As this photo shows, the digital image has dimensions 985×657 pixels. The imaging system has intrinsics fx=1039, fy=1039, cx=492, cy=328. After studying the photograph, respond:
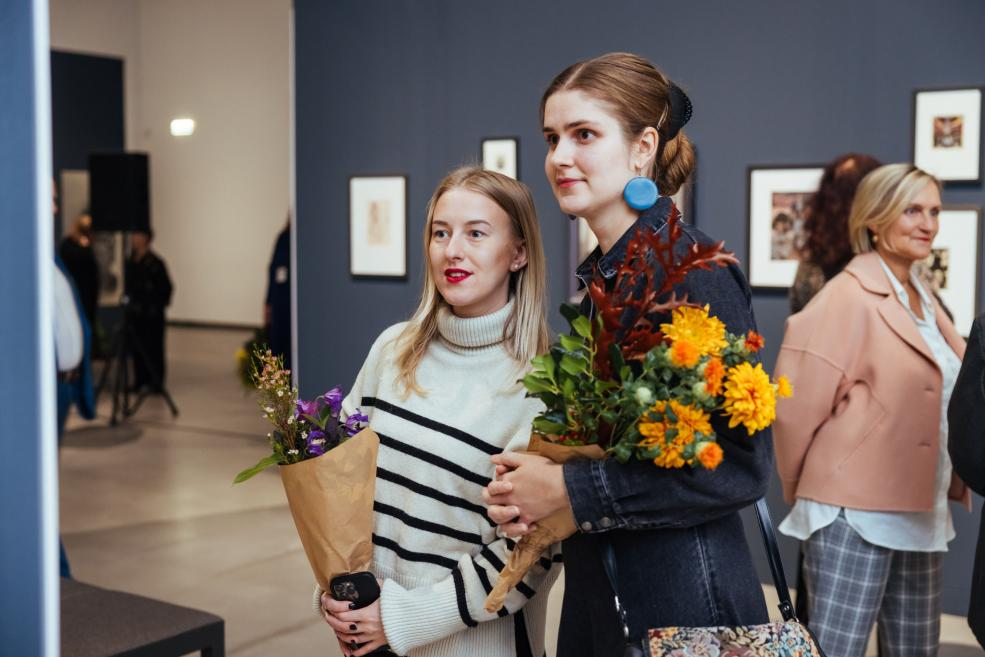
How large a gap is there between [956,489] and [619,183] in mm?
2208

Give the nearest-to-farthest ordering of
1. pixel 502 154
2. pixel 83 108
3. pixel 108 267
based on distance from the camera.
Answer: pixel 502 154 → pixel 108 267 → pixel 83 108

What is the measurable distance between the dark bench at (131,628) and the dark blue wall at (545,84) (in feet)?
9.03

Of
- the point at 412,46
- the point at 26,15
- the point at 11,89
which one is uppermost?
the point at 412,46

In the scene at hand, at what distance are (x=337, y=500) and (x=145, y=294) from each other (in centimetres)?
951

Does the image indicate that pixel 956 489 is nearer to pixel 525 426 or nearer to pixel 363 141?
pixel 525 426

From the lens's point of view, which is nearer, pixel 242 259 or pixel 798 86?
pixel 798 86

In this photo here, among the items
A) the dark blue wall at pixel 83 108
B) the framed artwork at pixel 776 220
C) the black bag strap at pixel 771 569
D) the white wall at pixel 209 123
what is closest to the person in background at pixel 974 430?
the black bag strap at pixel 771 569

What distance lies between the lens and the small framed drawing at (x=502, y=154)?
220 inches

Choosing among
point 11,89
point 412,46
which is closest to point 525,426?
point 11,89

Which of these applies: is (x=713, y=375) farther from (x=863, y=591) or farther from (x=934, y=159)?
(x=934, y=159)

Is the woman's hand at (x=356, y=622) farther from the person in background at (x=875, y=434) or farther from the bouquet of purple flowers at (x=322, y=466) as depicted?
the person in background at (x=875, y=434)

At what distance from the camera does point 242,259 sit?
1510cm

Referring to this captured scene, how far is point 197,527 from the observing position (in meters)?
6.00

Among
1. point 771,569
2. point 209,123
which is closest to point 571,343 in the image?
point 771,569
